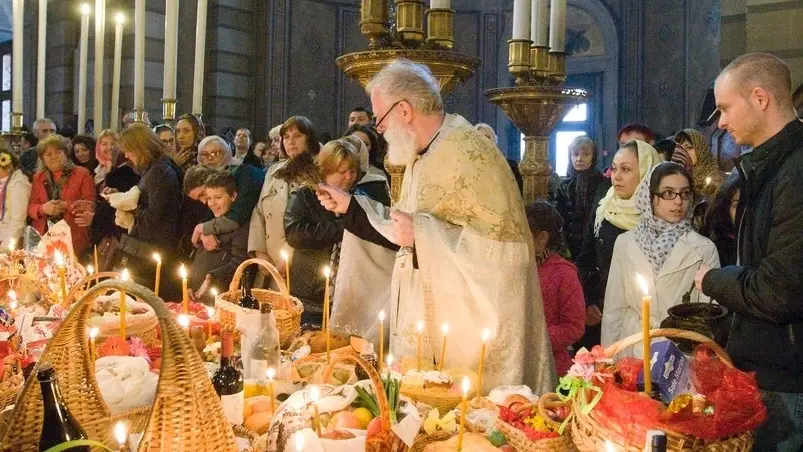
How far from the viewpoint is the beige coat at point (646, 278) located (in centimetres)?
328

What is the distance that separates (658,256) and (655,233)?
0.10 meters

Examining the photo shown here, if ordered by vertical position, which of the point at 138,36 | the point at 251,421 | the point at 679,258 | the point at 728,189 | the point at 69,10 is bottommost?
the point at 251,421

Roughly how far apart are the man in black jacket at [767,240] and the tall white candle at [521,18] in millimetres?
1413

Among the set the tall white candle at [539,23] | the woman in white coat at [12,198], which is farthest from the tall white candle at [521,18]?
the woman in white coat at [12,198]

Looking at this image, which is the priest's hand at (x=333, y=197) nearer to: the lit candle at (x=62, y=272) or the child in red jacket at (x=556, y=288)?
the child in red jacket at (x=556, y=288)

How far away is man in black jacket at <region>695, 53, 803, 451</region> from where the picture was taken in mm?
2223

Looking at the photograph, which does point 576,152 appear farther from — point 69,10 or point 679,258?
point 69,10

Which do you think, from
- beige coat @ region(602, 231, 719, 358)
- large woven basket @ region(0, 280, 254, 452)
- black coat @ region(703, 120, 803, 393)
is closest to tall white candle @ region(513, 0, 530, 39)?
beige coat @ region(602, 231, 719, 358)

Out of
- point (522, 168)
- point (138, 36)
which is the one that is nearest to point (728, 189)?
point (522, 168)

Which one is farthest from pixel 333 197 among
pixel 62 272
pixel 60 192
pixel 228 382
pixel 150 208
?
pixel 60 192

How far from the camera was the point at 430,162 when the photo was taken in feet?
9.46

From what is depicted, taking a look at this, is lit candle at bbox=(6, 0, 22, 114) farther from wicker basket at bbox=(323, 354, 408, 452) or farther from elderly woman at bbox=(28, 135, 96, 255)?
wicker basket at bbox=(323, 354, 408, 452)

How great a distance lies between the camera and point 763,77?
231 cm

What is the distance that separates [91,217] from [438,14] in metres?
3.75
